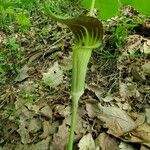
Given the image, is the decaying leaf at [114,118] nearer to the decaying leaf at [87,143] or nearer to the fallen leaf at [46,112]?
the decaying leaf at [87,143]

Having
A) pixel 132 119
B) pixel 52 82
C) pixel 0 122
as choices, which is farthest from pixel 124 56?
pixel 0 122

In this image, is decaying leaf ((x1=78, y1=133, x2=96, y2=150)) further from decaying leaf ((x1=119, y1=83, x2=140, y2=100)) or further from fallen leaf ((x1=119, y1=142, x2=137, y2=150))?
decaying leaf ((x1=119, y1=83, x2=140, y2=100))

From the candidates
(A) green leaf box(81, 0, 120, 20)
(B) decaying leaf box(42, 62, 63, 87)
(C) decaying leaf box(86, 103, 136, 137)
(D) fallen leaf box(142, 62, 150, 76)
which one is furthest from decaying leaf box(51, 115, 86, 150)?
(A) green leaf box(81, 0, 120, 20)

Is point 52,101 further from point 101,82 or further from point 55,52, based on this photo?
point 55,52

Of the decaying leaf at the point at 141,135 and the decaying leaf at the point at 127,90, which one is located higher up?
the decaying leaf at the point at 127,90

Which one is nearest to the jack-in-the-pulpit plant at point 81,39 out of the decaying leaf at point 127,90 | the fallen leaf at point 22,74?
the decaying leaf at point 127,90

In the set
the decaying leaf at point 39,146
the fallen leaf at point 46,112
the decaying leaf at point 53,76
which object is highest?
the decaying leaf at point 53,76
